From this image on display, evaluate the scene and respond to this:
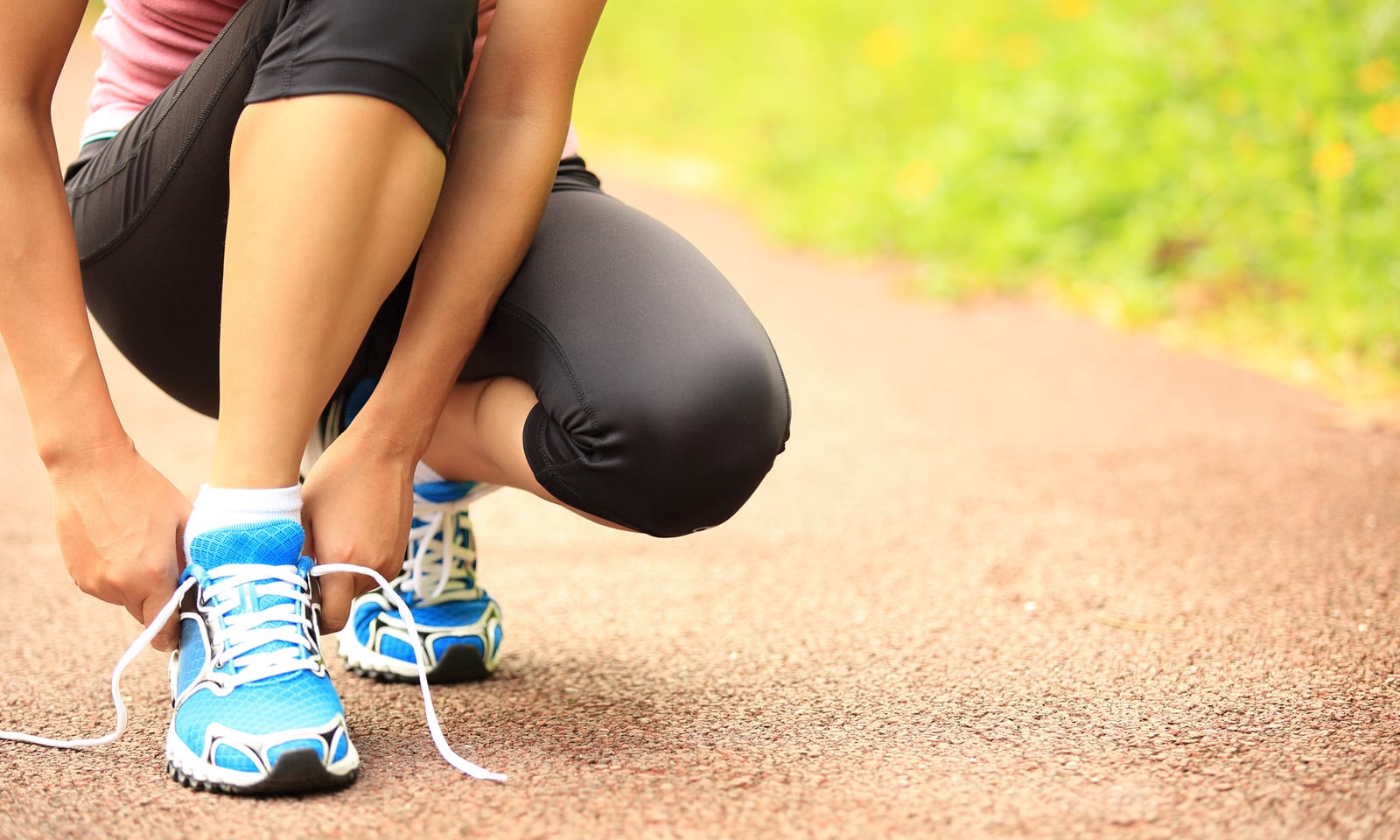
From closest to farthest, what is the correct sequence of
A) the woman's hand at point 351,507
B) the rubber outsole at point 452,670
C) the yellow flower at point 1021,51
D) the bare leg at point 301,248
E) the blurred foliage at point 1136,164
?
the bare leg at point 301,248, the woman's hand at point 351,507, the rubber outsole at point 452,670, the blurred foliage at point 1136,164, the yellow flower at point 1021,51

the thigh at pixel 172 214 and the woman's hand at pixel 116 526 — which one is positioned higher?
the thigh at pixel 172 214

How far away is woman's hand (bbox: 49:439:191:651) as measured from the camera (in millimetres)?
1091

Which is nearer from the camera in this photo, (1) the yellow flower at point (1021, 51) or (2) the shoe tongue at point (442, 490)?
(2) the shoe tongue at point (442, 490)

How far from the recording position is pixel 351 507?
114 cm

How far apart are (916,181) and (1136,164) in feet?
3.65

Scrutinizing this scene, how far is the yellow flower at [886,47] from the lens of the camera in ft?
19.3

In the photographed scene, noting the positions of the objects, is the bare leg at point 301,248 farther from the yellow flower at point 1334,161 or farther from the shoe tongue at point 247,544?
the yellow flower at point 1334,161

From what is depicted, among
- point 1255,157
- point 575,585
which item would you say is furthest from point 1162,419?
point 575,585

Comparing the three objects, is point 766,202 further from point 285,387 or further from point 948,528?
point 285,387

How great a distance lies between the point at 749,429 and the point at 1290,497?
1.42m

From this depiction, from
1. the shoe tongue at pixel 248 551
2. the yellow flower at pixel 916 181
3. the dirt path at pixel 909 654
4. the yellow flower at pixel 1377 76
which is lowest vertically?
the yellow flower at pixel 916 181

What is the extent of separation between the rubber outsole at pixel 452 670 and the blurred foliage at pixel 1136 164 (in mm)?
2203

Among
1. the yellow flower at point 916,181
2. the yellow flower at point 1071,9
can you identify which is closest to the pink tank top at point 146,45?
the yellow flower at point 916,181

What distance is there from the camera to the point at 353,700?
1.36 meters
